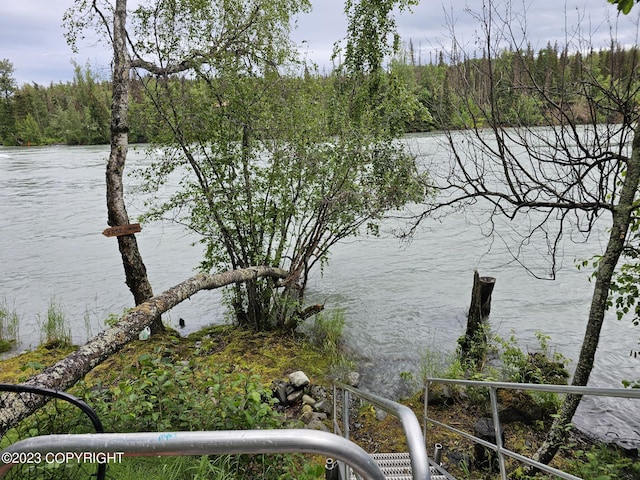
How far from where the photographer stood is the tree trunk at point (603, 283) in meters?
3.12

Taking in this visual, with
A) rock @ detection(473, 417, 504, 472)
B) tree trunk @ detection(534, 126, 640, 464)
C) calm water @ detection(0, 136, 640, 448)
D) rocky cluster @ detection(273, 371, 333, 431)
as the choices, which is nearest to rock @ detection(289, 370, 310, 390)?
rocky cluster @ detection(273, 371, 333, 431)

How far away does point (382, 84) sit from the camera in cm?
834

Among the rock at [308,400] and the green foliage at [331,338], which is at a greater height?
the rock at [308,400]

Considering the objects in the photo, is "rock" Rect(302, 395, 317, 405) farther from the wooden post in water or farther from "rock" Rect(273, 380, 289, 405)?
the wooden post in water

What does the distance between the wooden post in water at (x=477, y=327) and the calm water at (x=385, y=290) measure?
538mm

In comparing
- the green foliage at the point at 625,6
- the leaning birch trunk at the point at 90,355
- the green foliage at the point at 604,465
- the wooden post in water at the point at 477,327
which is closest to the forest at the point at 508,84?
the green foliage at the point at 625,6

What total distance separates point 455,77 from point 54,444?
4.22 meters

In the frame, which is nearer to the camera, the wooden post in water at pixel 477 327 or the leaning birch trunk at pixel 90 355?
the leaning birch trunk at pixel 90 355

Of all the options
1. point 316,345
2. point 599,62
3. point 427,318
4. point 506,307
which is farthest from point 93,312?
point 599,62

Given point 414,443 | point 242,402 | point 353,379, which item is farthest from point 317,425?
point 414,443

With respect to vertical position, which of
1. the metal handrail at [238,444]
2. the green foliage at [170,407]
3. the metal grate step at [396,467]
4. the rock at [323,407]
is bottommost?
the rock at [323,407]

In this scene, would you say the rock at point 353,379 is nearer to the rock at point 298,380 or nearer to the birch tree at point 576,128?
the rock at point 298,380

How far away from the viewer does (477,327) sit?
7.14 meters

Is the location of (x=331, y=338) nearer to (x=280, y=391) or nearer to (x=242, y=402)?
(x=280, y=391)
